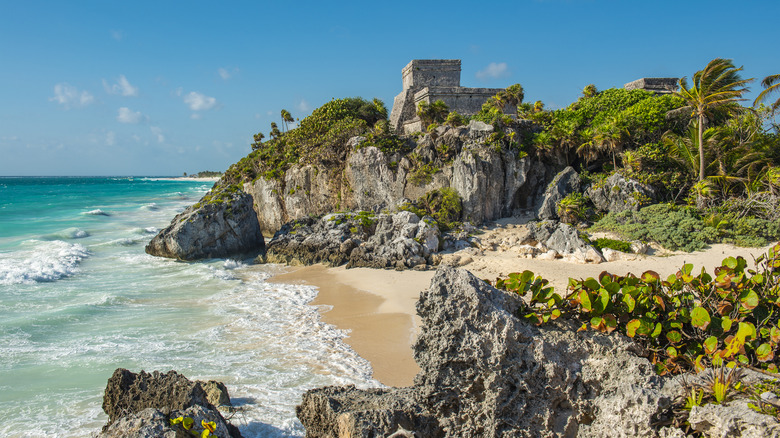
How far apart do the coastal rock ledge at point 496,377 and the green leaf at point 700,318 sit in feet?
1.74

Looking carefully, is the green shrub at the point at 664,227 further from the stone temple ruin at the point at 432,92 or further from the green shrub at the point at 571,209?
the stone temple ruin at the point at 432,92

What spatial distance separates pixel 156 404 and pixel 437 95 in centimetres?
2405

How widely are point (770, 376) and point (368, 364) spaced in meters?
5.49

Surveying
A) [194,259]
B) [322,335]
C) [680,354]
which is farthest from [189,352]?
[194,259]

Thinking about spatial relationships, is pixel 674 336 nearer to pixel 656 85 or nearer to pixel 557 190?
pixel 557 190

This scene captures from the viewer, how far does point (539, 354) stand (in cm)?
366

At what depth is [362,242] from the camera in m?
16.6

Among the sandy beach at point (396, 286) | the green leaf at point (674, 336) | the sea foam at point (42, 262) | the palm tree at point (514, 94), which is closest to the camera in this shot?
the green leaf at point (674, 336)

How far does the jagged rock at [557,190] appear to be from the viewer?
63.7 ft

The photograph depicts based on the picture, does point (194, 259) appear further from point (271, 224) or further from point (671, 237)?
point (671, 237)

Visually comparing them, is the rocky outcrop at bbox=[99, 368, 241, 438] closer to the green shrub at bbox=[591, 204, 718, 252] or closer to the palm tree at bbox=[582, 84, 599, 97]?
the green shrub at bbox=[591, 204, 718, 252]

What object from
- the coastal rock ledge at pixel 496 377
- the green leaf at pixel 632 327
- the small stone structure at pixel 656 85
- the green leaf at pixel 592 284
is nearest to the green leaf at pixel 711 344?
the coastal rock ledge at pixel 496 377

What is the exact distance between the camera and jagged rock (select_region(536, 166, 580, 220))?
19.4m

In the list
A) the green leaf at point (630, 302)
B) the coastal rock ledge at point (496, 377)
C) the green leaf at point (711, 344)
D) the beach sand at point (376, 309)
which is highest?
the green leaf at point (630, 302)
